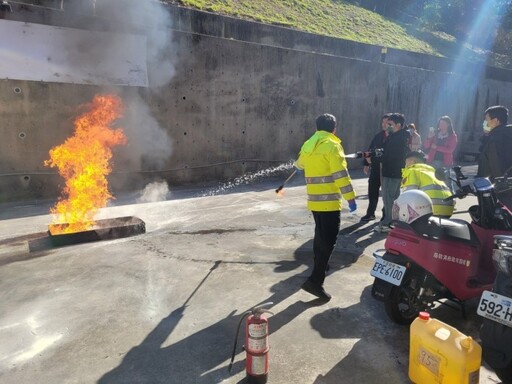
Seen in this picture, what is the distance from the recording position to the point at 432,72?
1753 centimetres

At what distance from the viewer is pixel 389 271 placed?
3.70m

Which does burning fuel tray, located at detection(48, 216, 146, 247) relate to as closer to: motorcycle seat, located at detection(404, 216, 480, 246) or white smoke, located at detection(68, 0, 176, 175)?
white smoke, located at detection(68, 0, 176, 175)

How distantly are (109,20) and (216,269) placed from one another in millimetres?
7330

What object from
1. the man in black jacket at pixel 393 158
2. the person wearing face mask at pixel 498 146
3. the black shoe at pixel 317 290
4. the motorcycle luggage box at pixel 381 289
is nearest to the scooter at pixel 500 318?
the motorcycle luggage box at pixel 381 289

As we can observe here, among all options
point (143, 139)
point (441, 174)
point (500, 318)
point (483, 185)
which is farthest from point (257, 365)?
point (143, 139)

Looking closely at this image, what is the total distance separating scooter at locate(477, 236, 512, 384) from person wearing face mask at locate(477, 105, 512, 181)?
7.81 feet

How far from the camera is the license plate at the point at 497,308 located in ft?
8.88

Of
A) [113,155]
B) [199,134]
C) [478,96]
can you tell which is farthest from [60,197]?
[478,96]

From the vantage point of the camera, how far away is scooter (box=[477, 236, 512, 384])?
8.89 feet

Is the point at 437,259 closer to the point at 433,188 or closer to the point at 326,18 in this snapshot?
the point at 433,188

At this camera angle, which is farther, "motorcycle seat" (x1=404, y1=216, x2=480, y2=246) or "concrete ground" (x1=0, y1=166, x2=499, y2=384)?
"motorcycle seat" (x1=404, y1=216, x2=480, y2=246)

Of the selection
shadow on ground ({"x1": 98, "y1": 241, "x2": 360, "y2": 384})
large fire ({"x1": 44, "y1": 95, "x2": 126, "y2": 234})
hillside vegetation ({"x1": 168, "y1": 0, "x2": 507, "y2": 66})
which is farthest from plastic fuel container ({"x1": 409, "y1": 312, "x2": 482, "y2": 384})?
hillside vegetation ({"x1": 168, "y1": 0, "x2": 507, "y2": 66})

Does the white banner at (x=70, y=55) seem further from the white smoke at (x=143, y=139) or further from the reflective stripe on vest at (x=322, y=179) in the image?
the reflective stripe on vest at (x=322, y=179)

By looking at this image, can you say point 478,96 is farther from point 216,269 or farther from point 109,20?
point 216,269
